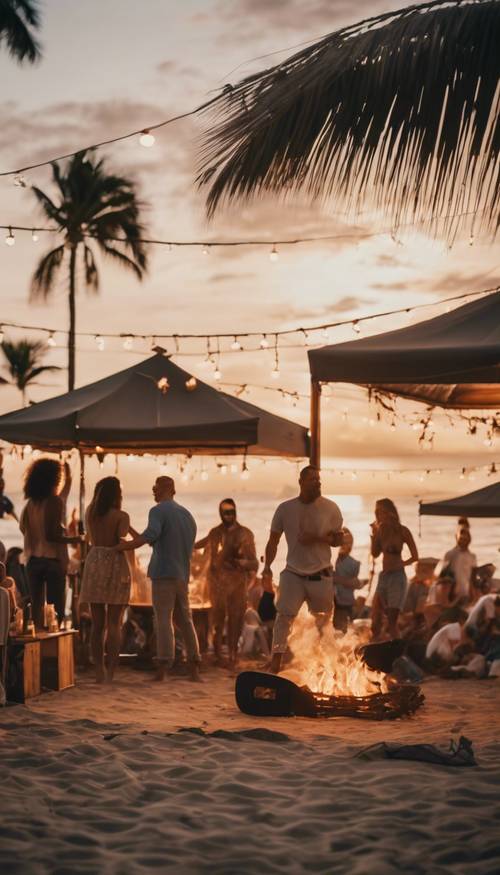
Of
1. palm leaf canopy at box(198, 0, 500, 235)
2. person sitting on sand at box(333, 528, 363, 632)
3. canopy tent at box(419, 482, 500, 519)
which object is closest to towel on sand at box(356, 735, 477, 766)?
palm leaf canopy at box(198, 0, 500, 235)

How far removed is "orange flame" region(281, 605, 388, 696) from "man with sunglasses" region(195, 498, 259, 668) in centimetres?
223

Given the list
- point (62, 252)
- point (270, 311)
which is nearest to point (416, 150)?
point (270, 311)

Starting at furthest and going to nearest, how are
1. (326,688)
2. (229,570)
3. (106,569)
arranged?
(229,570) < (106,569) < (326,688)

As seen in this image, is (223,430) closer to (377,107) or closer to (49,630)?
(49,630)

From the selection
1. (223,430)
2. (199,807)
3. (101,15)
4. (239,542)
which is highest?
(101,15)

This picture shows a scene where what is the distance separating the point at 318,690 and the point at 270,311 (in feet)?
24.5

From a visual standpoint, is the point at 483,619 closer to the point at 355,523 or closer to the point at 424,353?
the point at 424,353

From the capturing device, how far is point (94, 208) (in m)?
31.6

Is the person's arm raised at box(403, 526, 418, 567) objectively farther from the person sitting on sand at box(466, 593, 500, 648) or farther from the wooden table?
the wooden table

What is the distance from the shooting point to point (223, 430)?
10547mm

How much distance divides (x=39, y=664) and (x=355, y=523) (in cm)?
11471

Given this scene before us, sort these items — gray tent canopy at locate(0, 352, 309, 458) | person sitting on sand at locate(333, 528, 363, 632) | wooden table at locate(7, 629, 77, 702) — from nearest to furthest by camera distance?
1. wooden table at locate(7, 629, 77, 702)
2. gray tent canopy at locate(0, 352, 309, 458)
3. person sitting on sand at locate(333, 528, 363, 632)

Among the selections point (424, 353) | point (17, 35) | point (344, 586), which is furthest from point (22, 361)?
point (424, 353)

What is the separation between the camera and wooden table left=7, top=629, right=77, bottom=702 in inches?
344
